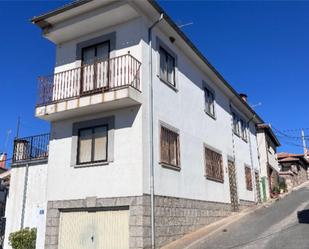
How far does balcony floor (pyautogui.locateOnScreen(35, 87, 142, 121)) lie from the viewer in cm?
1198

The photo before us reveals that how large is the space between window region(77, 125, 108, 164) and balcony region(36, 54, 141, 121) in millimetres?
695

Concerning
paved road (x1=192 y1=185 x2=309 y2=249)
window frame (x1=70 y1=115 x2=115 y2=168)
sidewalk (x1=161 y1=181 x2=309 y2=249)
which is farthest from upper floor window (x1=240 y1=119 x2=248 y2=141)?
window frame (x1=70 y1=115 x2=115 y2=168)

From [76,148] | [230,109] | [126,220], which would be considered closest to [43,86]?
[76,148]

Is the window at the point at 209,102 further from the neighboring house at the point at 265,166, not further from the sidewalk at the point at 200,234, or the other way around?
the neighboring house at the point at 265,166

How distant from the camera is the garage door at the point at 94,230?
462 inches

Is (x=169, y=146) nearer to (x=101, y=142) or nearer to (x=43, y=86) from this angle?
(x=101, y=142)

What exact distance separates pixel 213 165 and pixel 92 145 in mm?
7006

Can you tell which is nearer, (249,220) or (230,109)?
(249,220)

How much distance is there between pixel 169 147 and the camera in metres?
13.8

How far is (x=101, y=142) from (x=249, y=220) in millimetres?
8035

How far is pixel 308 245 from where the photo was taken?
413 inches

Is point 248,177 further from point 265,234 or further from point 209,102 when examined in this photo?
point 265,234

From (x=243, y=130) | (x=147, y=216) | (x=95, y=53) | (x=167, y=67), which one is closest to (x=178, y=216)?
(x=147, y=216)

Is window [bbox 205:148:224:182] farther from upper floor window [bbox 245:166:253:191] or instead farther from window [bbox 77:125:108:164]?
window [bbox 77:125:108:164]
